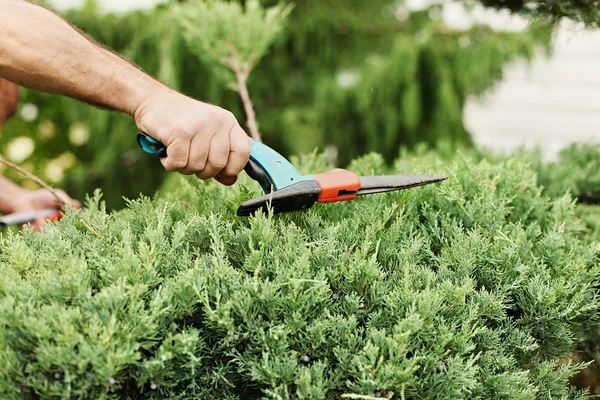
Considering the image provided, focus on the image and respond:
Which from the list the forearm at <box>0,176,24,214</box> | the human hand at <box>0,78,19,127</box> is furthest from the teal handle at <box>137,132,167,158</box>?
the human hand at <box>0,78,19,127</box>

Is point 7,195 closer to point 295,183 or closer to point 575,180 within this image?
point 295,183

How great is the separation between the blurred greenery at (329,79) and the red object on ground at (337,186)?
7.74ft

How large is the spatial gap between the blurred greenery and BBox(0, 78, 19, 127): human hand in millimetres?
989

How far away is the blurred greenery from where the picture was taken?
398 centimetres

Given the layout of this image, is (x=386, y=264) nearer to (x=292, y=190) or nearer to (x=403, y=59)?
(x=292, y=190)

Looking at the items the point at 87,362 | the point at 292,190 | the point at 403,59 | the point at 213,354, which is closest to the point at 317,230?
the point at 292,190

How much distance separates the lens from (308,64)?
15.5ft

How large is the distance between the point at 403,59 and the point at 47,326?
342cm

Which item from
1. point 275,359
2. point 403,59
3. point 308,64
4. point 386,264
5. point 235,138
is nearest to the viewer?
point 275,359

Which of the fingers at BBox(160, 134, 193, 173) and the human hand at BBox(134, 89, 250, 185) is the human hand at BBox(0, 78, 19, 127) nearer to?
the human hand at BBox(134, 89, 250, 185)

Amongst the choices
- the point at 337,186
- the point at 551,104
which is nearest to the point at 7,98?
the point at 337,186

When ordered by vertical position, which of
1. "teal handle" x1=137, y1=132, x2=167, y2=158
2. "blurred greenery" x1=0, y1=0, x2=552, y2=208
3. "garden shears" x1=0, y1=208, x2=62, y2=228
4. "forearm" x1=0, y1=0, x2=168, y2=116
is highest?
"blurred greenery" x1=0, y1=0, x2=552, y2=208

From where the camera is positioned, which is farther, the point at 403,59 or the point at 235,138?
the point at 403,59

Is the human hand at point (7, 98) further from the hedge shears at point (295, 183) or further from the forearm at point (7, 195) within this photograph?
the hedge shears at point (295, 183)
